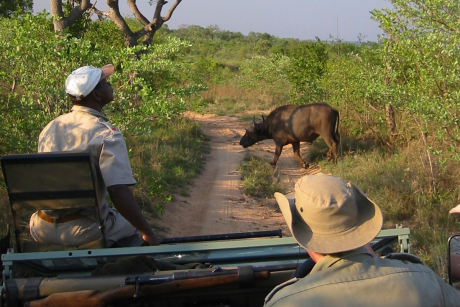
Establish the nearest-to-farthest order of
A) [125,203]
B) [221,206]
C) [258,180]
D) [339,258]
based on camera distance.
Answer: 1. [339,258]
2. [125,203]
3. [221,206]
4. [258,180]

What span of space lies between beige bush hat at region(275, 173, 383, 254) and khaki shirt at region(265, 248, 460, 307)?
0.07 m

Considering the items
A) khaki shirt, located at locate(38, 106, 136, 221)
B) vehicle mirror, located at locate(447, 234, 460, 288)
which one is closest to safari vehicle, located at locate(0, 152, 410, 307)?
khaki shirt, located at locate(38, 106, 136, 221)

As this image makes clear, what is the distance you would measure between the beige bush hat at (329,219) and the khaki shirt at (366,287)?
74 millimetres

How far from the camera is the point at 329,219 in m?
2.01

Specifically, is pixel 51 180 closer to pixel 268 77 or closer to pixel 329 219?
pixel 329 219

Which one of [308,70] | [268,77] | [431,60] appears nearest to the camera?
[431,60]

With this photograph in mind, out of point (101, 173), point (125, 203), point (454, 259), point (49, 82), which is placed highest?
point (49, 82)

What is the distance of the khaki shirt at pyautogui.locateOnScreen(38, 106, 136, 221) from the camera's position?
125 inches

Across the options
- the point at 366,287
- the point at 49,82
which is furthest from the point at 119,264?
the point at 49,82

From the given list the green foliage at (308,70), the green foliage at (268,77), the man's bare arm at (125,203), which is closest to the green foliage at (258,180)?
the green foliage at (308,70)

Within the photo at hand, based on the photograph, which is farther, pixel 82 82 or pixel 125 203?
pixel 82 82

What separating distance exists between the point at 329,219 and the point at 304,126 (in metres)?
10.9

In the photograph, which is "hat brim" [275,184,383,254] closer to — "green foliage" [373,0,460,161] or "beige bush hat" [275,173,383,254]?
"beige bush hat" [275,173,383,254]

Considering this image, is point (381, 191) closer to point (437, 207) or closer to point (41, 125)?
point (437, 207)
